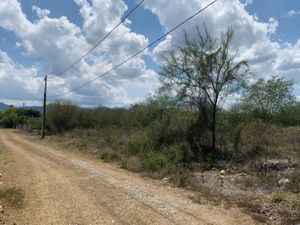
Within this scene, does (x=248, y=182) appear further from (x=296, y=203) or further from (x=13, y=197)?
(x=13, y=197)

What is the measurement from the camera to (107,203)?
964 cm

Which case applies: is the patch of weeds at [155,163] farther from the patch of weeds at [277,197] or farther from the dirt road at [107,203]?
the patch of weeds at [277,197]

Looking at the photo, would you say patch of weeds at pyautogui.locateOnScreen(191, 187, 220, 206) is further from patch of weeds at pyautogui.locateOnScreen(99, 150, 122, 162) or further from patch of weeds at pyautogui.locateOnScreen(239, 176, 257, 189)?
patch of weeds at pyautogui.locateOnScreen(99, 150, 122, 162)

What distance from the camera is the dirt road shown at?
825cm

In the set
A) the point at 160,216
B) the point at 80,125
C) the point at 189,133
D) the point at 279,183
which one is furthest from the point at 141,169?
the point at 80,125

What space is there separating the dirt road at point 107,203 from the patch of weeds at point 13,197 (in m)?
0.17

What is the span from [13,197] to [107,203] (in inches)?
102

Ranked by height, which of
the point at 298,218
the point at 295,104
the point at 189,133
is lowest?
the point at 298,218

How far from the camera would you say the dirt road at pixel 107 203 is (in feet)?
27.1

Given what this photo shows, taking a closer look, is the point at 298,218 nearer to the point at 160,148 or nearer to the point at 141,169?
the point at 141,169

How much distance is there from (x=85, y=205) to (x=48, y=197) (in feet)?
4.97

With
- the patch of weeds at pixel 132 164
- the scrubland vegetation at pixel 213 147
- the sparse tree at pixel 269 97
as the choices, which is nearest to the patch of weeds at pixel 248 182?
the scrubland vegetation at pixel 213 147

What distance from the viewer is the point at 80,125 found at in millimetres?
53500

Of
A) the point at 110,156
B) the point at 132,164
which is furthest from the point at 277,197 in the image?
the point at 110,156
